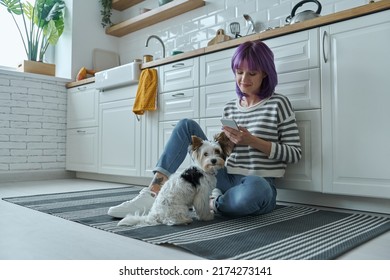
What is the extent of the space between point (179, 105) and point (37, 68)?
77.6 inches

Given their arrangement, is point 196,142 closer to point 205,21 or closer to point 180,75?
point 180,75

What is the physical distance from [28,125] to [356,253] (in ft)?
11.1

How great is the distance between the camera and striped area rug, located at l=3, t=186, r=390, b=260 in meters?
1.20

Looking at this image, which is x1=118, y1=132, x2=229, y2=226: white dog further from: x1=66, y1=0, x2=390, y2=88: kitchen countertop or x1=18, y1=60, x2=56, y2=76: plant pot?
x1=18, y1=60, x2=56, y2=76: plant pot

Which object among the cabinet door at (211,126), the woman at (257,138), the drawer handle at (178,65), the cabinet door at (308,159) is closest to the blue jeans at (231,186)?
the woman at (257,138)

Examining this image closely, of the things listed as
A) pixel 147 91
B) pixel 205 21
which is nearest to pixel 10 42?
pixel 147 91

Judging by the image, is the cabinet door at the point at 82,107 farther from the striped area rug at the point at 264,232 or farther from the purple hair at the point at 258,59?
the purple hair at the point at 258,59

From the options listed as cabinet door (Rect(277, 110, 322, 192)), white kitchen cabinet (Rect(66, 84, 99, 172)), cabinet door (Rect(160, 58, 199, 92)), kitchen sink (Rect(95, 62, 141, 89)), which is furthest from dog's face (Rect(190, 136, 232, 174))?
white kitchen cabinet (Rect(66, 84, 99, 172))

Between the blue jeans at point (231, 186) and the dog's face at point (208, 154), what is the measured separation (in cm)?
16

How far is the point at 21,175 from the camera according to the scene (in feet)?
12.0

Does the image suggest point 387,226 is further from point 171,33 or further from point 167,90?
point 171,33

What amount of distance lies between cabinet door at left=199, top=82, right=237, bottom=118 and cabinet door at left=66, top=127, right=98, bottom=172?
148 centimetres

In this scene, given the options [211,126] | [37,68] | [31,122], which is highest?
[37,68]

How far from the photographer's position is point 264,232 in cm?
146
